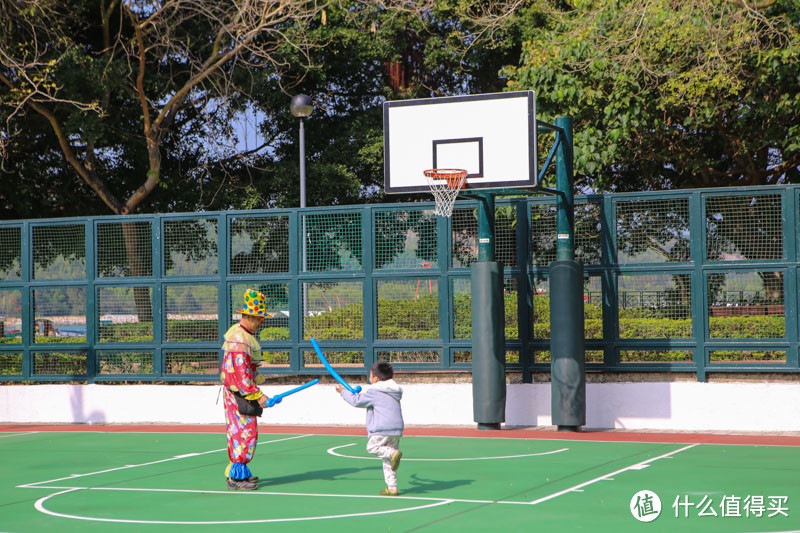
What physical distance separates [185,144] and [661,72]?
14265 mm

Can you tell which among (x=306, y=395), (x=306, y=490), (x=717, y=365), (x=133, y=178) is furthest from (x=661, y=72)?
(x=133, y=178)

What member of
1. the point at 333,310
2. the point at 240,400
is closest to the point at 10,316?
the point at 333,310

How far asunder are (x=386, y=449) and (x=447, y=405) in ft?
21.8

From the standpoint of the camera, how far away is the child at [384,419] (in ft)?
30.0

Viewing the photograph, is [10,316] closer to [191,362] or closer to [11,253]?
[11,253]

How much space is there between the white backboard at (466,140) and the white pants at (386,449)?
5.93 metres

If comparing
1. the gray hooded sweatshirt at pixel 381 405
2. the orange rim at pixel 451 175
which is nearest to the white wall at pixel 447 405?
the orange rim at pixel 451 175

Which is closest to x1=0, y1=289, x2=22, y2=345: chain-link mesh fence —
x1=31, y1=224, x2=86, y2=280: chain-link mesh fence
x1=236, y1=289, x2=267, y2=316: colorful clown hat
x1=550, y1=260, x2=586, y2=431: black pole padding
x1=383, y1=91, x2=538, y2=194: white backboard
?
x1=31, y1=224, x2=86, y2=280: chain-link mesh fence

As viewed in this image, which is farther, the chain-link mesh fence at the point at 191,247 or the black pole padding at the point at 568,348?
the chain-link mesh fence at the point at 191,247

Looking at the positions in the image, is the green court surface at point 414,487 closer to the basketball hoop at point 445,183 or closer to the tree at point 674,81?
the basketball hoop at point 445,183

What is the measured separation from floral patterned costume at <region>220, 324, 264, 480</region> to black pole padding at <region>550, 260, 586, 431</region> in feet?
19.2

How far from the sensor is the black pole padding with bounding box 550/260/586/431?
14.4 m

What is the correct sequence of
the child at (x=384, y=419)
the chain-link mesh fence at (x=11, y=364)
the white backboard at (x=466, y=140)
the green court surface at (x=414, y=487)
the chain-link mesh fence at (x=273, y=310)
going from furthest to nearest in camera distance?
the chain-link mesh fence at (x=11, y=364) < the chain-link mesh fence at (x=273, y=310) < the white backboard at (x=466, y=140) < the child at (x=384, y=419) < the green court surface at (x=414, y=487)

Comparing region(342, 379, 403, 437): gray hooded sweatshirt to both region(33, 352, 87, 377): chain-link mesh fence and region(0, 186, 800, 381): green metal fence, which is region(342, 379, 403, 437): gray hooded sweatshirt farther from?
region(33, 352, 87, 377): chain-link mesh fence
